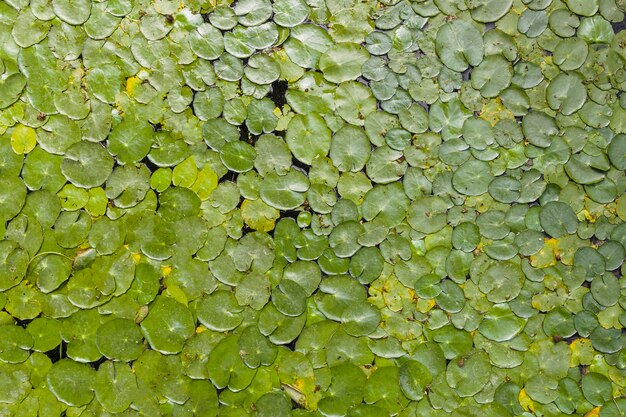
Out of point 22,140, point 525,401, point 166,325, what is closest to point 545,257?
point 525,401

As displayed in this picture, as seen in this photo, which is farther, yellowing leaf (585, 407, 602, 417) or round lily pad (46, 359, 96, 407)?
yellowing leaf (585, 407, 602, 417)

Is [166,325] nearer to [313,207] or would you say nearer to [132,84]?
[313,207]

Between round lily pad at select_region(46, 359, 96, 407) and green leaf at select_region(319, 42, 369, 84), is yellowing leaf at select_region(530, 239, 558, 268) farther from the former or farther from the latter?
round lily pad at select_region(46, 359, 96, 407)

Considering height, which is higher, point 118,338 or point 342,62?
point 342,62

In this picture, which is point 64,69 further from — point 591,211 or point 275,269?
point 591,211

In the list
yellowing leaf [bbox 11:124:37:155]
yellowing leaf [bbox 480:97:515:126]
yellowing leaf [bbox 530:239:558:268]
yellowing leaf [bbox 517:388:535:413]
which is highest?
yellowing leaf [bbox 480:97:515:126]

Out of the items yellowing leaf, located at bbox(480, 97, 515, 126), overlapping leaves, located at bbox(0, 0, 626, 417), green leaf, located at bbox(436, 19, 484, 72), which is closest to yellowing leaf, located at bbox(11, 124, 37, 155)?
overlapping leaves, located at bbox(0, 0, 626, 417)

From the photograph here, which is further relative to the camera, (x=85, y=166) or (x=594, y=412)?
(x=594, y=412)

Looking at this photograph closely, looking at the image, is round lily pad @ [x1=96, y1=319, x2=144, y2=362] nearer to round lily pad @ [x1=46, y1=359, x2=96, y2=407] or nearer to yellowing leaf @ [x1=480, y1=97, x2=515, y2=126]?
round lily pad @ [x1=46, y1=359, x2=96, y2=407]

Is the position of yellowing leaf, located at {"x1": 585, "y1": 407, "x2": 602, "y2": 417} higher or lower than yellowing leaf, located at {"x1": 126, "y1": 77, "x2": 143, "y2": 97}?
lower

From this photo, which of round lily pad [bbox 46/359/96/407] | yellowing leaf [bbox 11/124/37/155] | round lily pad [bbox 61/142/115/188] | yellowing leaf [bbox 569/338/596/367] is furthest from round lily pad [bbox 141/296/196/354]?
yellowing leaf [bbox 569/338/596/367]
